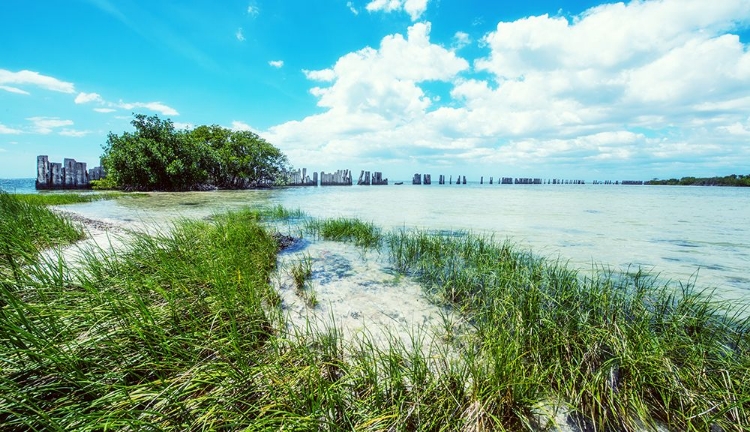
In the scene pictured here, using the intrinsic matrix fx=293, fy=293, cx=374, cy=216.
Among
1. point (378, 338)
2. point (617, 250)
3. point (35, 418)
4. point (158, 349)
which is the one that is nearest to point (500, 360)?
point (378, 338)

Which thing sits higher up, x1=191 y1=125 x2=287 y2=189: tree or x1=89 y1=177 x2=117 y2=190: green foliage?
x1=191 y1=125 x2=287 y2=189: tree

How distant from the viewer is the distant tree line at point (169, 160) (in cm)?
2939

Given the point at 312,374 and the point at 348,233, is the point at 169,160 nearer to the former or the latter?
the point at 348,233

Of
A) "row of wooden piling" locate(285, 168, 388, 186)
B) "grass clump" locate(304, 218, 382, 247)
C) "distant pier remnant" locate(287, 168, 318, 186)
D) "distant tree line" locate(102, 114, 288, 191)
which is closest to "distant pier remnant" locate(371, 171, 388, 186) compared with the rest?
"row of wooden piling" locate(285, 168, 388, 186)

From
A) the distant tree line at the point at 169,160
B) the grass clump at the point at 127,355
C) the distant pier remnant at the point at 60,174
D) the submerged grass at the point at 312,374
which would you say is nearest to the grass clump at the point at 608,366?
the submerged grass at the point at 312,374

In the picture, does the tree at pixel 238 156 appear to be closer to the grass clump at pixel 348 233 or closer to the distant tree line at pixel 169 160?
the distant tree line at pixel 169 160

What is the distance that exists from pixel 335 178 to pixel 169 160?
50645 mm

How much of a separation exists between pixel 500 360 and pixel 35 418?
3.09 metres

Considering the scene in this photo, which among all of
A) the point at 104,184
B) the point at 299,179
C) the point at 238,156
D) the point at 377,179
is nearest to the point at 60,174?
the point at 104,184

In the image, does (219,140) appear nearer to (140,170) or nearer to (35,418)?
(140,170)

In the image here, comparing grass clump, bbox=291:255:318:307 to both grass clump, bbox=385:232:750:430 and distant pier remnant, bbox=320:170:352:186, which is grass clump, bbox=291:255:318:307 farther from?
distant pier remnant, bbox=320:170:352:186

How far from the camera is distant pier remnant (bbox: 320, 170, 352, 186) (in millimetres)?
78125

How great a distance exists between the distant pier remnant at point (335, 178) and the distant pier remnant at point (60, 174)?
47.6 m

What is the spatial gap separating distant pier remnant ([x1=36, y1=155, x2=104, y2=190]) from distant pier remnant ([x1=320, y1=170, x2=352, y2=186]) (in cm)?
4758
